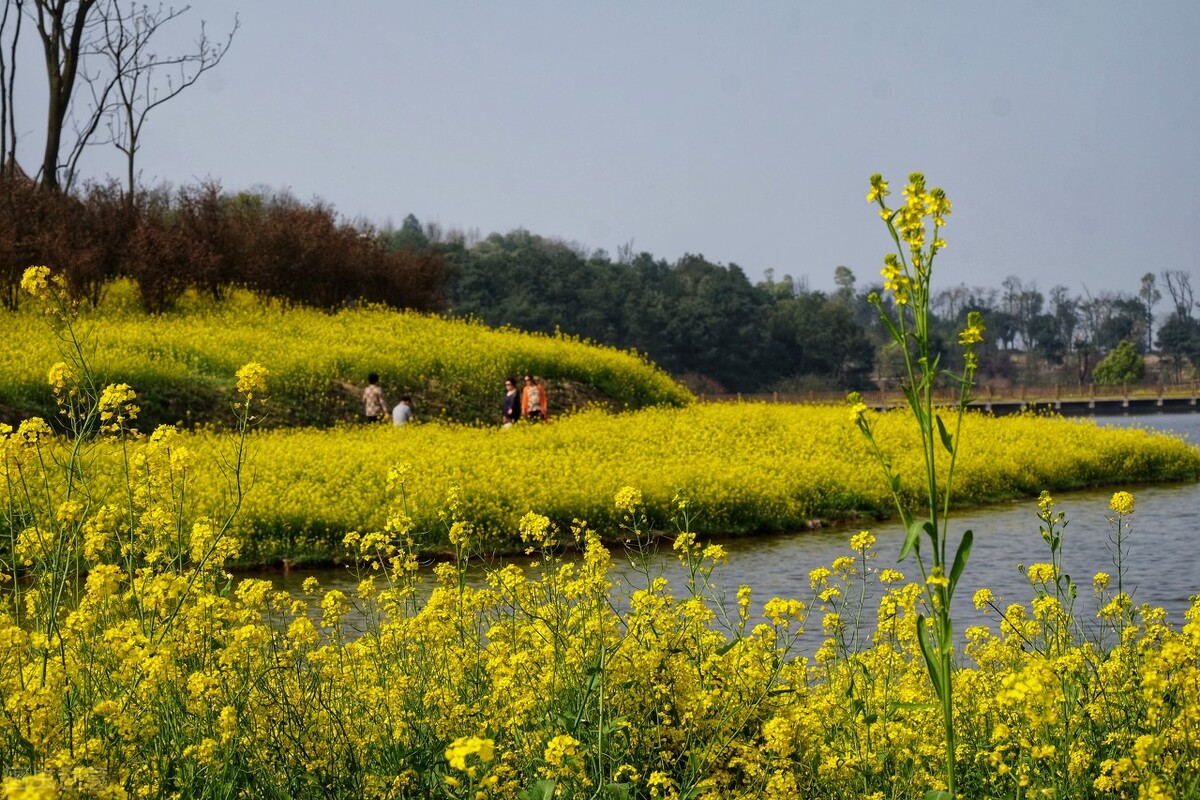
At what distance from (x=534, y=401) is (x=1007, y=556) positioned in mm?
10803

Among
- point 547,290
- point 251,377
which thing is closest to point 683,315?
point 547,290

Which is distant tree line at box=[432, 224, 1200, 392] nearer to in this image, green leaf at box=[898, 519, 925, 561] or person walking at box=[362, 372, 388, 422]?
person walking at box=[362, 372, 388, 422]

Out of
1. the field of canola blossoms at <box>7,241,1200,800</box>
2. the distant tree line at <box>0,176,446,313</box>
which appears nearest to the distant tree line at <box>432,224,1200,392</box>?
the distant tree line at <box>0,176,446,313</box>

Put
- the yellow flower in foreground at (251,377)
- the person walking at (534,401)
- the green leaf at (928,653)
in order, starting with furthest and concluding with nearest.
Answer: the person walking at (534,401) < the yellow flower in foreground at (251,377) < the green leaf at (928,653)

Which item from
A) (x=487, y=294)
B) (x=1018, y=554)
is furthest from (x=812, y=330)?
(x=1018, y=554)

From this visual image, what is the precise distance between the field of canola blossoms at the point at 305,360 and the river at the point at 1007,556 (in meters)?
9.31

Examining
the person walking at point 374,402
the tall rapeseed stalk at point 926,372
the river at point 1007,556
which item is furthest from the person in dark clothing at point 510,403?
the tall rapeseed stalk at point 926,372

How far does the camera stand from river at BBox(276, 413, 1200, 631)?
12047 mm

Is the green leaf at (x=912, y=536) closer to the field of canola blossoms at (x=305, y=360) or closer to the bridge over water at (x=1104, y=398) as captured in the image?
the field of canola blossoms at (x=305, y=360)

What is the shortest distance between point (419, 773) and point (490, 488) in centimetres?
1150

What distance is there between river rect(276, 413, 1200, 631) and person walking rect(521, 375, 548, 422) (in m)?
7.49

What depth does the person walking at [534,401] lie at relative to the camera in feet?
77.3

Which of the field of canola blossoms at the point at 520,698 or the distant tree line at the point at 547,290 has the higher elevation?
the distant tree line at the point at 547,290

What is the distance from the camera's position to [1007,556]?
14.7 m
